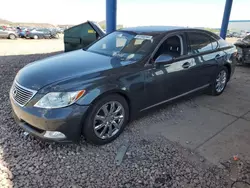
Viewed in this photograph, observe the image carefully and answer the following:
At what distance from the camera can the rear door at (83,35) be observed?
608cm

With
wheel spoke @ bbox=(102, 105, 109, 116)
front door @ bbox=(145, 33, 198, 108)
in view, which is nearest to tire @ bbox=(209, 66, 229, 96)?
front door @ bbox=(145, 33, 198, 108)

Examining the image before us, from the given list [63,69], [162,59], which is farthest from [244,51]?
[63,69]

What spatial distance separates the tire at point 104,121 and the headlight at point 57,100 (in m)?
0.28

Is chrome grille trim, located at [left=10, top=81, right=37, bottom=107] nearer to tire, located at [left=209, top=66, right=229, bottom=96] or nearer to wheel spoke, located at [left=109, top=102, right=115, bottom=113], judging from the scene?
wheel spoke, located at [left=109, top=102, right=115, bottom=113]

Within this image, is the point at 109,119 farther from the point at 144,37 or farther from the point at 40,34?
the point at 40,34


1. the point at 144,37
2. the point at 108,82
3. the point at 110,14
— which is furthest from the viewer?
the point at 110,14

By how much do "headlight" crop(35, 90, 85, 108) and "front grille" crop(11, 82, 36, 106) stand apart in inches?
6.9

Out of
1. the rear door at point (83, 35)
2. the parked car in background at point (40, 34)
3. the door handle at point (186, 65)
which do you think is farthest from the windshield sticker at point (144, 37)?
the parked car in background at point (40, 34)

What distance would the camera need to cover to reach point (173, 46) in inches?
141

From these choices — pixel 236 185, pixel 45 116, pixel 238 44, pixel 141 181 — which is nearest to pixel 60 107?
pixel 45 116

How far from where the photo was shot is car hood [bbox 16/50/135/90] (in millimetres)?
2526

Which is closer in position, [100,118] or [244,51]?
[100,118]

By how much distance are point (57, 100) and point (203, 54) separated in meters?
2.87

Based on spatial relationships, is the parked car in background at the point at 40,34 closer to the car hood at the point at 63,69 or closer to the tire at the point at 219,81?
the car hood at the point at 63,69
